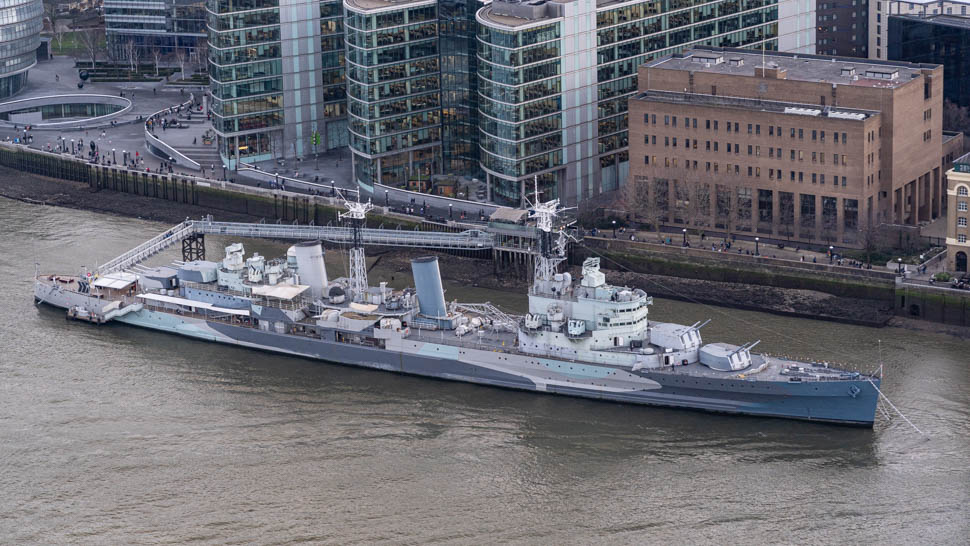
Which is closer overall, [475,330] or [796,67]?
[475,330]

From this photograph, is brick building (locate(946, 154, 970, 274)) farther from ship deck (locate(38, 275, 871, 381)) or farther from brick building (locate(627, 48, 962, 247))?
ship deck (locate(38, 275, 871, 381))

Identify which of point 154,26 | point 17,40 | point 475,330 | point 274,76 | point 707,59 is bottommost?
→ point 475,330

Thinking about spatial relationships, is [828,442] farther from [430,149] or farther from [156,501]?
[430,149]

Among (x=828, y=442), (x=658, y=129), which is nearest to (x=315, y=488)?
(x=828, y=442)

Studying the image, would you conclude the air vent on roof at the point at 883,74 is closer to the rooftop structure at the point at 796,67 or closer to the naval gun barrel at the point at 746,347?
the rooftop structure at the point at 796,67

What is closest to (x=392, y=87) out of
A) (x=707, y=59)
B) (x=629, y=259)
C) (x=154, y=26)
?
(x=707, y=59)

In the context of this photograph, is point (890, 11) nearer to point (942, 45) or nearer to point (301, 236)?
point (942, 45)

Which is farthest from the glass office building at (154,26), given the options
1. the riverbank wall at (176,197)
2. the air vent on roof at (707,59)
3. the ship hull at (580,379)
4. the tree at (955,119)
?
the tree at (955,119)
